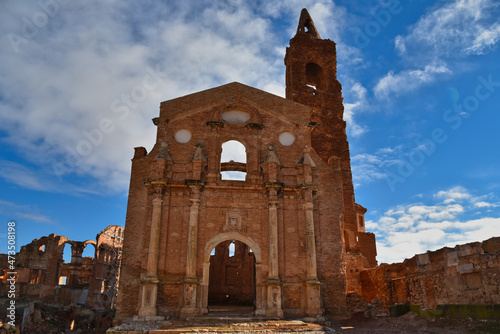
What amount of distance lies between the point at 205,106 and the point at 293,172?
4986 millimetres

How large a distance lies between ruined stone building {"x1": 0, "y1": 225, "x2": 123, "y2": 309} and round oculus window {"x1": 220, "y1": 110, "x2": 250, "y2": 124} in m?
15.1

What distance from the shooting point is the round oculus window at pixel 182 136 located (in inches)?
653

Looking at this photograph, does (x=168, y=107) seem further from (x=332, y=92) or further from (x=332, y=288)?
(x=332, y=92)

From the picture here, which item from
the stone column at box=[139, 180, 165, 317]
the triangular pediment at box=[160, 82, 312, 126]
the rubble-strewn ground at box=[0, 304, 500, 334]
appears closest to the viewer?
the rubble-strewn ground at box=[0, 304, 500, 334]

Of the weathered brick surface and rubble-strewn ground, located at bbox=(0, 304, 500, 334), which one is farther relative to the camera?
the weathered brick surface

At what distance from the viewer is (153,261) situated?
46.6 feet

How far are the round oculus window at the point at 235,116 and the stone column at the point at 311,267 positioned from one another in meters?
4.46

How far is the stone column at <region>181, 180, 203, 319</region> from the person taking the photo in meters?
13.6

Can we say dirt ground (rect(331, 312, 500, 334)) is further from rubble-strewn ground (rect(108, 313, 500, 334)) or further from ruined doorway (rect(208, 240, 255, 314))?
ruined doorway (rect(208, 240, 255, 314))

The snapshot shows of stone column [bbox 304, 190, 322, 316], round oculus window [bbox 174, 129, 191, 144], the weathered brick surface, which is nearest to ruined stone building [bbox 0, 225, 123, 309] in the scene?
round oculus window [bbox 174, 129, 191, 144]

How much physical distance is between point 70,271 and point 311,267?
68.8 ft

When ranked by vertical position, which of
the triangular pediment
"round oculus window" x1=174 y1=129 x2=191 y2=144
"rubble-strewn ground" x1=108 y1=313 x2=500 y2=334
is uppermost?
the triangular pediment

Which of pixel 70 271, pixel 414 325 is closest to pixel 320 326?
pixel 414 325

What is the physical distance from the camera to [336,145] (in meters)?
24.2
